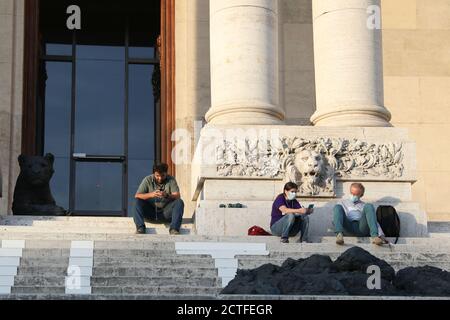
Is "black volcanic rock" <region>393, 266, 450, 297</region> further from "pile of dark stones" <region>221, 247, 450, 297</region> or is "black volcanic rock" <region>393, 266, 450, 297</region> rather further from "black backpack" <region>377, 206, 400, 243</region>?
"black backpack" <region>377, 206, 400, 243</region>

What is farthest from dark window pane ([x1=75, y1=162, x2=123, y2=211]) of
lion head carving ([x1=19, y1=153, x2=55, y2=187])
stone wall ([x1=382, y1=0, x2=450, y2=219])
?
stone wall ([x1=382, y1=0, x2=450, y2=219])

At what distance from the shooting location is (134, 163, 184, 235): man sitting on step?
74.1ft

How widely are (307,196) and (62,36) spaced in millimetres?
12563

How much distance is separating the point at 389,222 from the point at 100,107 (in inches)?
514

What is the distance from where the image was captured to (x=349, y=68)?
25.0 meters

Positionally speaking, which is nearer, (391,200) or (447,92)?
(391,200)

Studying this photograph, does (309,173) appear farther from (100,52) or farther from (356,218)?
(100,52)

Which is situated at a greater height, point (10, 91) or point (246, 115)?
point (10, 91)

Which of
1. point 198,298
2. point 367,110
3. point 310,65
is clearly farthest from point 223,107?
point 198,298

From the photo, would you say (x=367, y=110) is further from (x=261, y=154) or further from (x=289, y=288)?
(x=289, y=288)

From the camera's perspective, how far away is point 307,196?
23.9 metres

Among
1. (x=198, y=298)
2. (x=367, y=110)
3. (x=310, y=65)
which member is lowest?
(x=198, y=298)

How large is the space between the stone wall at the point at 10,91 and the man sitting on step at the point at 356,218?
33.3 feet

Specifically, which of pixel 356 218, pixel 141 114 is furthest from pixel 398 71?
pixel 356 218
